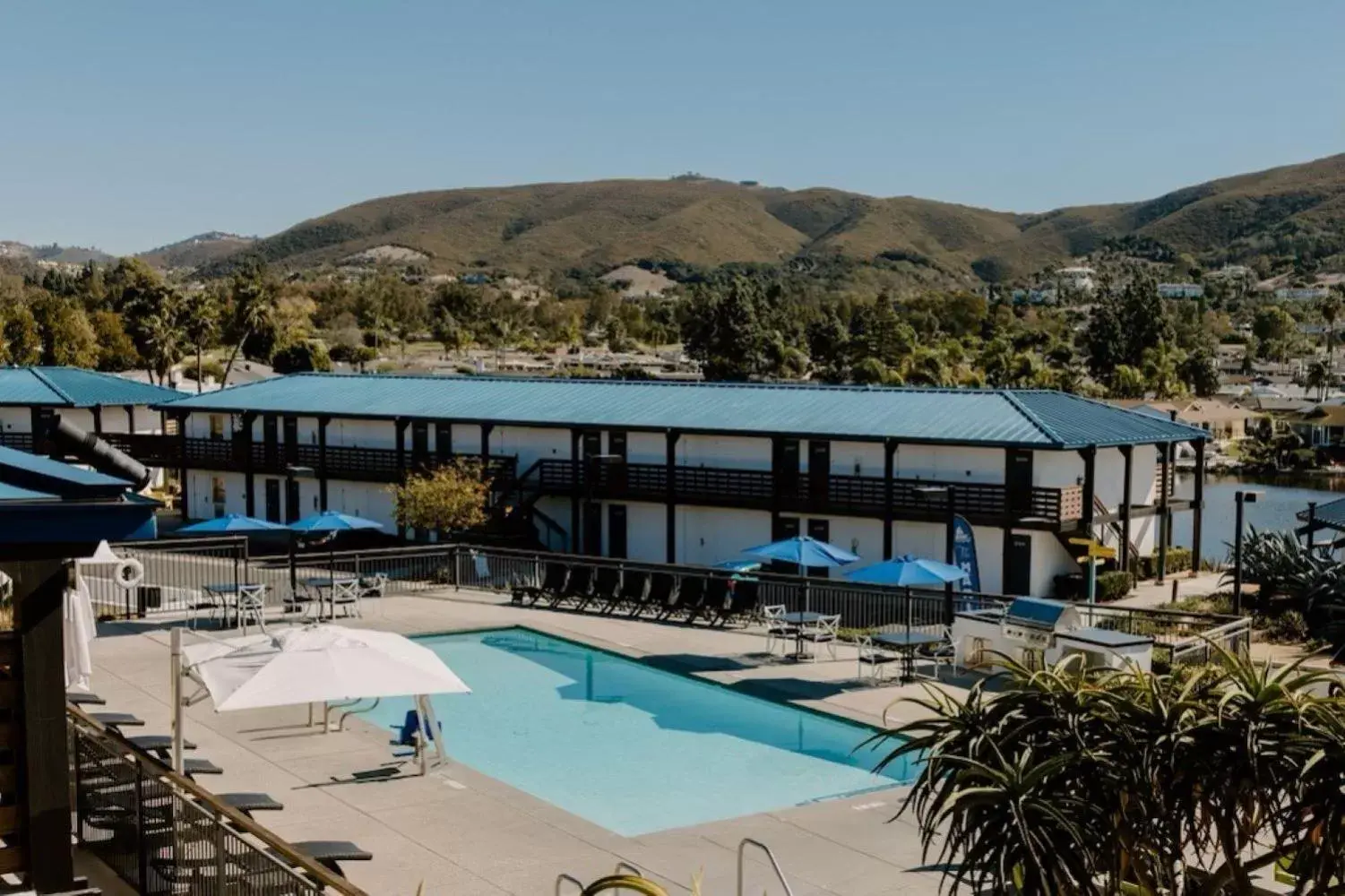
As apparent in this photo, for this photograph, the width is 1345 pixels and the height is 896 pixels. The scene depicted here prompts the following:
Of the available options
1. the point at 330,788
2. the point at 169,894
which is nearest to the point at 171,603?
the point at 330,788

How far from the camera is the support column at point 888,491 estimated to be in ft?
124

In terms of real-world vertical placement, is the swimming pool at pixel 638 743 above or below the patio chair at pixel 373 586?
below

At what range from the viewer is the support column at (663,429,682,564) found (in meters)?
41.8

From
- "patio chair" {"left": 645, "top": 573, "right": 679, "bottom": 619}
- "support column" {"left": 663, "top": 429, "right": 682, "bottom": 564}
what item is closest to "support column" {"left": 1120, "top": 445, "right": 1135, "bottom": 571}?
"support column" {"left": 663, "top": 429, "right": 682, "bottom": 564}

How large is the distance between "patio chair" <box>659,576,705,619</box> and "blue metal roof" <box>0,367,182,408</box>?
107 ft

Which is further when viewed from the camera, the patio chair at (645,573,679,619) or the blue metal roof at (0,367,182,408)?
the blue metal roof at (0,367,182,408)

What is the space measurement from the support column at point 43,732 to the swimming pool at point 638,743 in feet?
31.2

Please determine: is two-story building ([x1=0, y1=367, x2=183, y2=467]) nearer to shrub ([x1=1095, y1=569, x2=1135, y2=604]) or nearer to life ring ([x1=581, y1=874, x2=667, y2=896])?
shrub ([x1=1095, y1=569, x2=1135, y2=604])

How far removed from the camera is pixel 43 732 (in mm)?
8727

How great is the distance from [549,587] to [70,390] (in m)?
31.2

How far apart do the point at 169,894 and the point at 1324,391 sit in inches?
5396

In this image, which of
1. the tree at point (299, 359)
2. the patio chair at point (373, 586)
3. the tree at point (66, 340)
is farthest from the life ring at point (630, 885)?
the tree at point (299, 359)

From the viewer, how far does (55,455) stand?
11.8 m

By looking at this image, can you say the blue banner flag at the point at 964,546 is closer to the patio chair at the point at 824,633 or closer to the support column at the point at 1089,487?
the support column at the point at 1089,487
